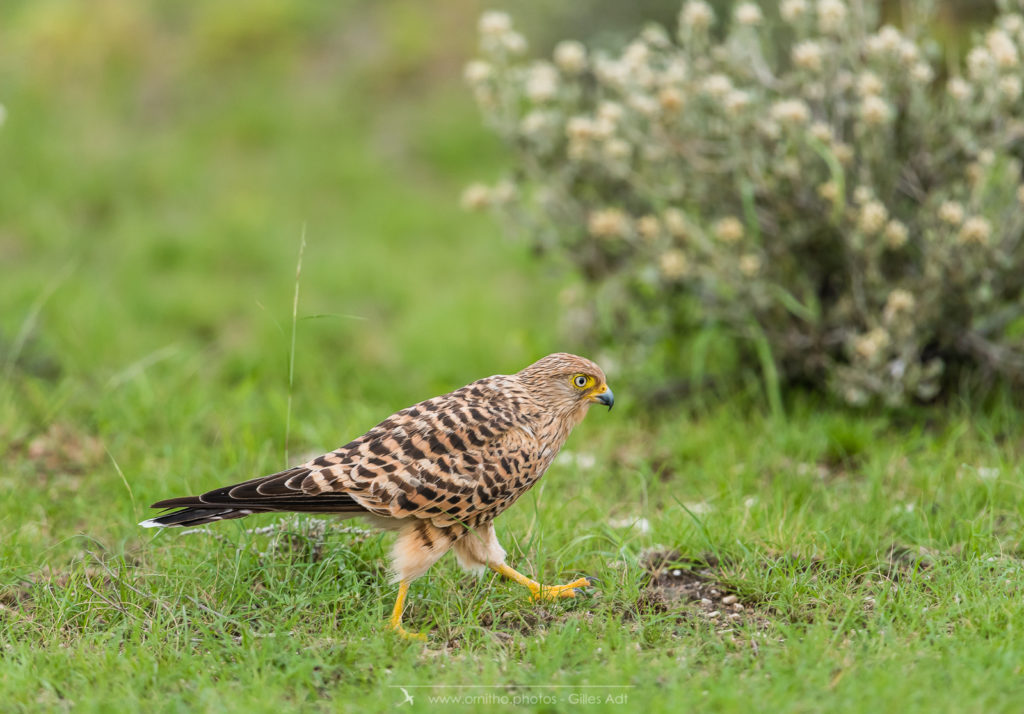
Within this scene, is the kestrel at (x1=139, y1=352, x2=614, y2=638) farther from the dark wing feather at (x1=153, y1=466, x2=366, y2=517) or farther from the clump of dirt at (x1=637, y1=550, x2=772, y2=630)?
the clump of dirt at (x1=637, y1=550, x2=772, y2=630)

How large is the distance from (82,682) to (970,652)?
278 centimetres

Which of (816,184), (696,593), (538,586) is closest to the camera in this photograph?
(538,586)

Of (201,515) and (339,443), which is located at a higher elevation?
(201,515)

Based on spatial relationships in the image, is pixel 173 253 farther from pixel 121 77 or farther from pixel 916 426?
pixel 916 426

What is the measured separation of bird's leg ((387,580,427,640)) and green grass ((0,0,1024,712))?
0.07m

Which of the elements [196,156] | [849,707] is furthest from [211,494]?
[196,156]

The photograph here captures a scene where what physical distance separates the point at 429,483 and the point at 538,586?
0.60 meters

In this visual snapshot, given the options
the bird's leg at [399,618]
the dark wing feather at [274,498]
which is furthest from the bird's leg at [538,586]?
the dark wing feather at [274,498]

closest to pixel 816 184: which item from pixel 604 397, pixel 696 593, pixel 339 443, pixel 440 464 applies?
pixel 604 397

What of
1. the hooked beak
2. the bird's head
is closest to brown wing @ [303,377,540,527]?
the bird's head

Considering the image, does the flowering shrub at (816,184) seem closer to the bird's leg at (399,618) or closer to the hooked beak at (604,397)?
the hooked beak at (604,397)

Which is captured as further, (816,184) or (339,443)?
(816,184)

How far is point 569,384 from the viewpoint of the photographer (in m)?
4.40

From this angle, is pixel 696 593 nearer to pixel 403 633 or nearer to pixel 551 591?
pixel 551 591
